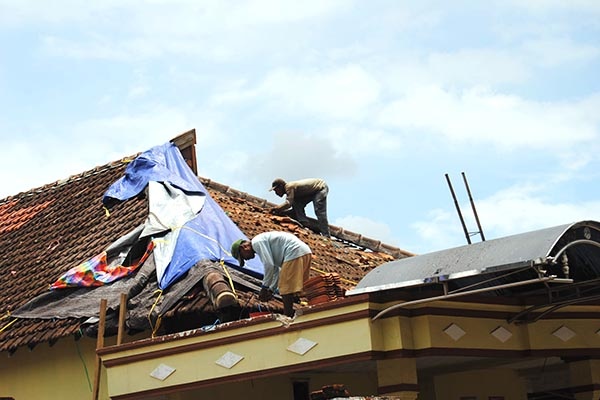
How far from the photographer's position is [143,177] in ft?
58.5

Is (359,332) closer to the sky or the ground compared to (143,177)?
closer to the ground

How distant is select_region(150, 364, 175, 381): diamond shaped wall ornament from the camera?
42.1ft

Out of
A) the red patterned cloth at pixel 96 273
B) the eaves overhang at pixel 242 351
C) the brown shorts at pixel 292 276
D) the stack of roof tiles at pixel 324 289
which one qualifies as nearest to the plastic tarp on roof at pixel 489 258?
Answer: the eaves overhang at pixel 242 351

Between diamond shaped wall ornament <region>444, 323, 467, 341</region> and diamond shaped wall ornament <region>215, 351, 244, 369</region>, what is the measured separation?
2412mm

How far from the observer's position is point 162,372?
12.9m

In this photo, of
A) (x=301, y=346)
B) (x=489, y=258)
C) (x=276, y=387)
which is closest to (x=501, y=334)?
(x=489, y=258)

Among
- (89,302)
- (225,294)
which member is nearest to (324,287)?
(225,294)

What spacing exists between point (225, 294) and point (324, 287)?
1267 mm

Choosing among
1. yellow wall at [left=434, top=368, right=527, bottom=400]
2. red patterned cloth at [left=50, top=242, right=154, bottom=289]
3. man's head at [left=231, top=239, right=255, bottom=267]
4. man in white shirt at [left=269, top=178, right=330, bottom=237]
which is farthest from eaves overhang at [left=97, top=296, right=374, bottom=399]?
man in white shirt at [left=269, top=178, right=330, bottom=237]

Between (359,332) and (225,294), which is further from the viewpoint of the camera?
(225,294)

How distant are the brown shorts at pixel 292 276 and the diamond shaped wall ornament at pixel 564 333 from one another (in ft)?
9.94

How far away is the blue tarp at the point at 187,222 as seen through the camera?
1473 cm

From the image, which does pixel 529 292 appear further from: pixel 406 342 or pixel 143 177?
pixel 143 177

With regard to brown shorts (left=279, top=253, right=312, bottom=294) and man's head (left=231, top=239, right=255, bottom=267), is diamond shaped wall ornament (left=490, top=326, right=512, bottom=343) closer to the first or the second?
brown shorts (left=279, top=253, right=312, bottom=294)
